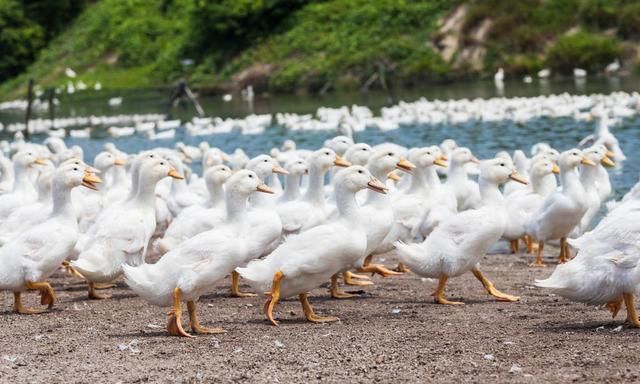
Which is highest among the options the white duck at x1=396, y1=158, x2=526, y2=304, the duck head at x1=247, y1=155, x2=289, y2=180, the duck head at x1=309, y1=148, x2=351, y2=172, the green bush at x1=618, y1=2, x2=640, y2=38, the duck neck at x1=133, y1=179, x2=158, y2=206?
the green bush at x1=618, y1=2, x2=640, y2=38

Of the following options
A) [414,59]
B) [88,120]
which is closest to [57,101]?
[88,120]

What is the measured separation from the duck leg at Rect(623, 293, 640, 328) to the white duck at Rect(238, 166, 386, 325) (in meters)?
2.48

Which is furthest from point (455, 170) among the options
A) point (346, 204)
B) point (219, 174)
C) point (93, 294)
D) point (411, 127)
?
point (411, 127)

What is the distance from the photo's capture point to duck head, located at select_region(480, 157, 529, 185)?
13109 millimetres

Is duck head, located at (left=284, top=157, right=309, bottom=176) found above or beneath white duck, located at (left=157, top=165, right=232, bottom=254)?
above

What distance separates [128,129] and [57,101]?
26025 mm

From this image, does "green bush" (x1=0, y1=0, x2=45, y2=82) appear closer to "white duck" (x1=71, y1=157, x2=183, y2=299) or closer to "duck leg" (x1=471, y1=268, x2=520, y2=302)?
"white duck" (x1=71, y1=157, x2=183, y2=299)

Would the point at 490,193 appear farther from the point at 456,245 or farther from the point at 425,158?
the point at 425,158

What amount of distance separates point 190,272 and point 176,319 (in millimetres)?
424

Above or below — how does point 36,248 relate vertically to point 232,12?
below

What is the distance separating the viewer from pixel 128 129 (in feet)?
137

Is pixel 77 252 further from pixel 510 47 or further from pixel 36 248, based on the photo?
pixel 510 47

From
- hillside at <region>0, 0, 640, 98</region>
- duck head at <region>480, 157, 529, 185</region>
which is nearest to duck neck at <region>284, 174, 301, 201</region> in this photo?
duck head at <region>480, 157, 529, 185</region>

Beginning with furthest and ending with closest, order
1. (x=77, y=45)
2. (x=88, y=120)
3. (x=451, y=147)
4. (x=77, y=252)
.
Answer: (x=77, y=45)
(x=88, y=120)
(x=451, y=147)
(x=77, y=252)
